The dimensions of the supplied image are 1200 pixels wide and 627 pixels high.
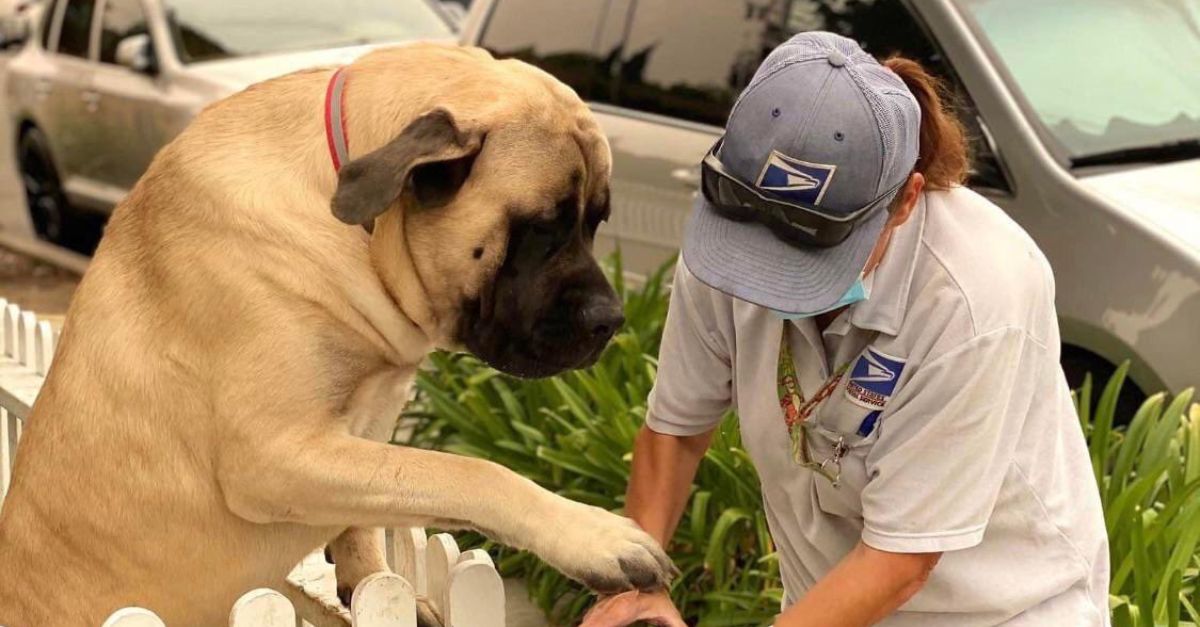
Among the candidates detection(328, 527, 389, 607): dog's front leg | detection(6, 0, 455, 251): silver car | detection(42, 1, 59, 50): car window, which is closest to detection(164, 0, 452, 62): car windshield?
detection(6, 0, 455, 251): silver car

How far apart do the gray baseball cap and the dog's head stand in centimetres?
53

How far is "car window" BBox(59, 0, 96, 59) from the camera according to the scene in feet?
34.8

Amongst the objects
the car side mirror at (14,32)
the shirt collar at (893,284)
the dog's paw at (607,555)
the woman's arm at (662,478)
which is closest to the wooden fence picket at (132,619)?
the dog's paw at (607,555)

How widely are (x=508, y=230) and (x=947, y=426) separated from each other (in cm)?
94

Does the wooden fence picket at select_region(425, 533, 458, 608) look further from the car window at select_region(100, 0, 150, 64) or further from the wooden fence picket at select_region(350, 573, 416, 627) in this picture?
the car window at select_region(100, 0, 150, 64)

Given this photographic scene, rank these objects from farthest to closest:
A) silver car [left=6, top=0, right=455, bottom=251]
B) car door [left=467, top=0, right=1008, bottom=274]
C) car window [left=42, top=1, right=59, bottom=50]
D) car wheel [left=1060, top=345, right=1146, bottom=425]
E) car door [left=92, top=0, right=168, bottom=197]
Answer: car window [left=42, top=1, right=59, bottom=50] → car door [left=92, top=0, right=168, bottom=197] → silver car [left=6, top=0, right=455, bottom=251] → car door [left=467, top=0, right=1008, bottom=274] → car wheel [left=1060, top=345, right=1146, bottom=425]

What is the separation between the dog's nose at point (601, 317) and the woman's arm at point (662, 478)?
0.24 m

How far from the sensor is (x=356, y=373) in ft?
9.82

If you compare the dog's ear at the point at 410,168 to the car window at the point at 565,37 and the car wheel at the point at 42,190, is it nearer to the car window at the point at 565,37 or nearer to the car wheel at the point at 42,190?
the car window at the point at 565,37

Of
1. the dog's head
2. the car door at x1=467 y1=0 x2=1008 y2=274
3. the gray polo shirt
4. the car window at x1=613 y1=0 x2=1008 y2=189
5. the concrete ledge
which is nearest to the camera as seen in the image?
the gray polo shirt

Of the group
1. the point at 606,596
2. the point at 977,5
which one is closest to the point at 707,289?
the point at 606,596

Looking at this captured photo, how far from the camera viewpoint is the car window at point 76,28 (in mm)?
10602

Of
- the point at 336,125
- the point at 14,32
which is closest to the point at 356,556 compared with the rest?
the point at 336,125

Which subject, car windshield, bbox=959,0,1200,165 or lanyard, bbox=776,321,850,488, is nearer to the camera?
lanyard, bbox=776,321,850,488
